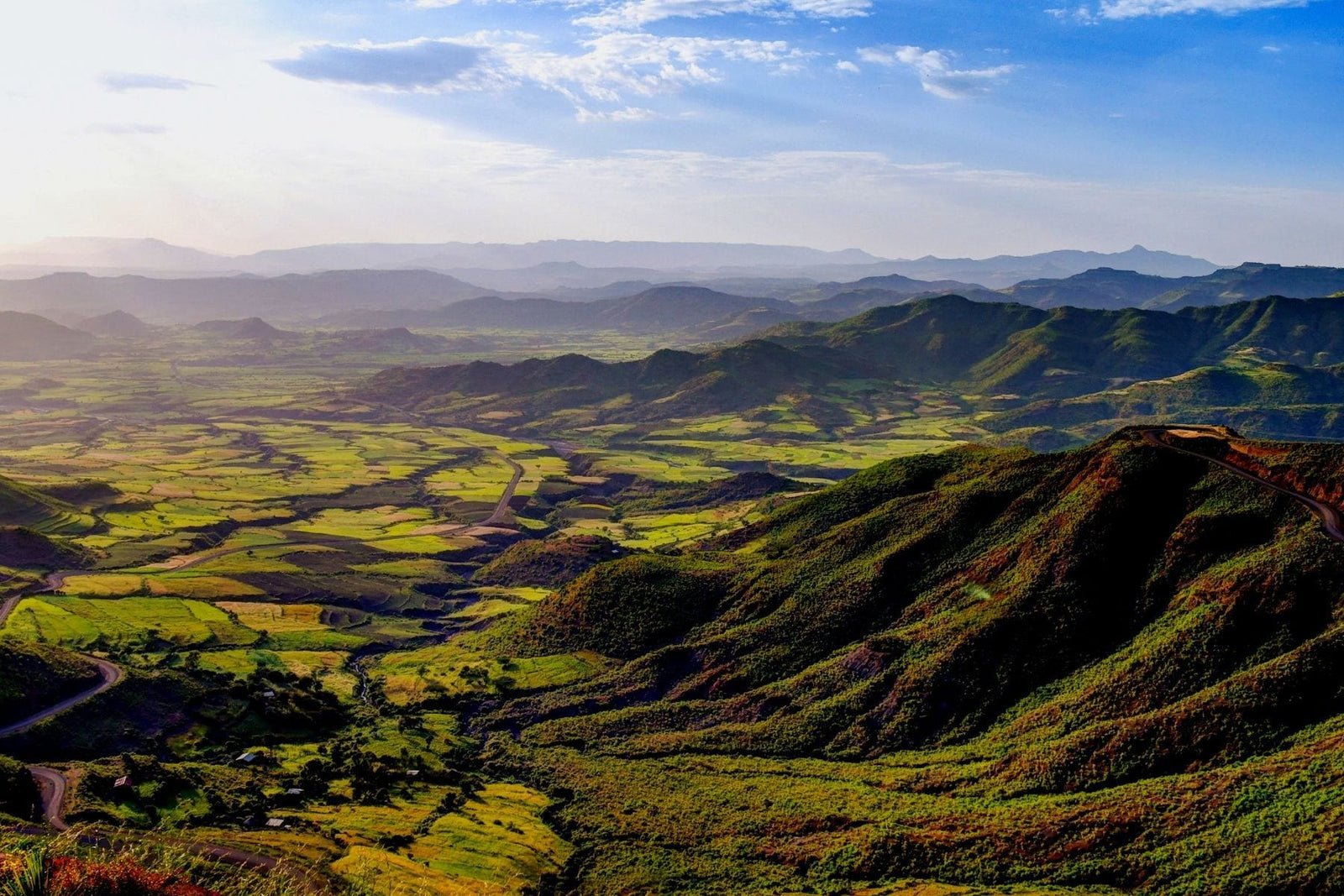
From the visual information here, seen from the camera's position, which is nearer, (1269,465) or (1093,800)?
(1093,800)

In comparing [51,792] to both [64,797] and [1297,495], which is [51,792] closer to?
[64,797]

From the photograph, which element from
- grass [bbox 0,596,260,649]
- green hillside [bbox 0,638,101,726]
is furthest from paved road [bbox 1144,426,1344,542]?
grass [bbox 0,596,260,649]

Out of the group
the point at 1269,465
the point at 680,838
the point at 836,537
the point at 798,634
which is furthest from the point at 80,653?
the point at 1269,465

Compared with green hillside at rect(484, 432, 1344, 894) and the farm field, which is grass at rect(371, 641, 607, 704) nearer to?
the farm field

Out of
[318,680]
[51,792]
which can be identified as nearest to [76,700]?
[51,792]

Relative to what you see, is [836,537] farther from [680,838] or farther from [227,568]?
[227,568]

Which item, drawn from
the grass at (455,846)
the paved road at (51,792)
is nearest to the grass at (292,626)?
the paved road at (51,792)
